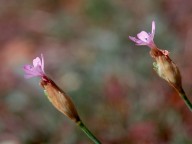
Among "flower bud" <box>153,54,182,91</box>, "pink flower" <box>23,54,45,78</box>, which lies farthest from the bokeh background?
"pink flower" <box>23,54,45,78</box>

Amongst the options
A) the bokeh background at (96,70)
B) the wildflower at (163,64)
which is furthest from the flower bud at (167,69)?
the bokeh background at (96,70)

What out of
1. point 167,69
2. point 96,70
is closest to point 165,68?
point 167,69

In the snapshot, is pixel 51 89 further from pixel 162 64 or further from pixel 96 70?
pixel 96 70

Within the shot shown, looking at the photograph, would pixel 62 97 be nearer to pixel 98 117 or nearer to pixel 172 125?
pixel 172 125

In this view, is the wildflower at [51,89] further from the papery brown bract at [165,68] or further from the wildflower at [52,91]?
the papery brown bract at [165,68]

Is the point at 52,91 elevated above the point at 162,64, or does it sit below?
above

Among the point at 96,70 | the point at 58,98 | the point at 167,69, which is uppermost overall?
the point at 96,70

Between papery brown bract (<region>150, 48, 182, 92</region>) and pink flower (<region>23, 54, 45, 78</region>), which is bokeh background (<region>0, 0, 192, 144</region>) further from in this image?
pink flower (<region>23, 54, 45, 78</region>)
